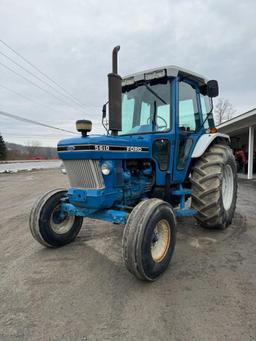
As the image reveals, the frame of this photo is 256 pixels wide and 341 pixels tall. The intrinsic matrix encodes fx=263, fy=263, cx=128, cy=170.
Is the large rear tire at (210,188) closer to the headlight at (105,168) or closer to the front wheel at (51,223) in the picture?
the headlight at (105,168)

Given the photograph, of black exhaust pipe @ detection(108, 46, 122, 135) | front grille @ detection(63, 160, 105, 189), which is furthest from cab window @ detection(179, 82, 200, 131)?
front grille @ detection(63, 160, 105, 189)

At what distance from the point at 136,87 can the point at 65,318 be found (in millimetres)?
3256

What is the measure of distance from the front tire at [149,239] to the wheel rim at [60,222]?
1.44 m

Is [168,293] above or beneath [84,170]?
beneath

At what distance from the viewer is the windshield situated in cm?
381

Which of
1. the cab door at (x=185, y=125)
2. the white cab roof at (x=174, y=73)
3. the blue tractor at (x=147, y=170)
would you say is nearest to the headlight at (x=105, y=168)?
the blue tractor at (x=147, y=170)

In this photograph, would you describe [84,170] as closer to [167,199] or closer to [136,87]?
[167,199]

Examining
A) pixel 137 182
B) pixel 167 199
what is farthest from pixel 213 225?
pixel 137 182

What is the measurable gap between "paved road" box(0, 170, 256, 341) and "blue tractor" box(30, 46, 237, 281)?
0.27 m

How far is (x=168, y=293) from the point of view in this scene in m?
2.50

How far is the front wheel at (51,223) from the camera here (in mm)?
3482

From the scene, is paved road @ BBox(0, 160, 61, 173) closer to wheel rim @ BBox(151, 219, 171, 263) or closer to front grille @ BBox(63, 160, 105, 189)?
front grille @ BBox(63, 160, 105, 189)

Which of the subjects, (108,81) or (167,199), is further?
(167,199)

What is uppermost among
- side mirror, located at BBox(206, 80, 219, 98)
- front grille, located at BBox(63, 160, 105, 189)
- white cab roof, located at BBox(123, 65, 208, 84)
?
white cab roof, located at BBox(123, 65, 208, 84)
